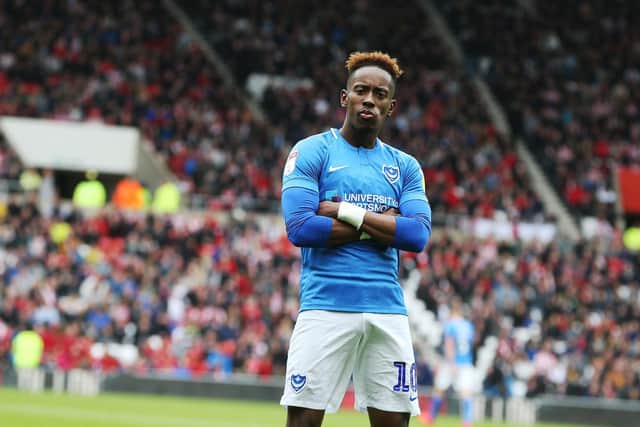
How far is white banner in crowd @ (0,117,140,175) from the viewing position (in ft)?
95.3

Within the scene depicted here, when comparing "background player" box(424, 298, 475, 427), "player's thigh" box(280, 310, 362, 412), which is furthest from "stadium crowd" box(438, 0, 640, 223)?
"player's thigh" box(280, 310, 362, 412)

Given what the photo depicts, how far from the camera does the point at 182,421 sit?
17.0 m

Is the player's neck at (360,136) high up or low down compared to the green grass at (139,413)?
up

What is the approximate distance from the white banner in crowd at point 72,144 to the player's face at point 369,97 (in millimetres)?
23140

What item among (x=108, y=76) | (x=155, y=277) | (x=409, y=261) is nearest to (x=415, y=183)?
(x=155, y=277)

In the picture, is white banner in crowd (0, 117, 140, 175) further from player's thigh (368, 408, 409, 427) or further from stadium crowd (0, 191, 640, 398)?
player's thigh (368, 408, 409, 427)

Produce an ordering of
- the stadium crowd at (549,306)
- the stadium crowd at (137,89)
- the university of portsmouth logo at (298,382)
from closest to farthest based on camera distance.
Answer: the university of portsmouth logo at (298,382), the stadium crowd at (549,306), the stadium crowd at (137,89)

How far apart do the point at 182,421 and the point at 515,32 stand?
79.5 feet

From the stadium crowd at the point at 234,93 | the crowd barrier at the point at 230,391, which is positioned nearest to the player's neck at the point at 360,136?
the crowd barrier at the point at 230,391

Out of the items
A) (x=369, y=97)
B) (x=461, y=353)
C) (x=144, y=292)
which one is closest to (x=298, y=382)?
(x=369, y=97)

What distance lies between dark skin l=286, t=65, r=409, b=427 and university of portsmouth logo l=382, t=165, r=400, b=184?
0.13 metres

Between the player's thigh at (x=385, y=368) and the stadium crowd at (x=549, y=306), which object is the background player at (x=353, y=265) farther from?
the stadium crowd at (x=549, y=306)

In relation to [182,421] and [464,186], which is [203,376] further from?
[464,186]

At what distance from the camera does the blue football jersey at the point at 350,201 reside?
6484mm
